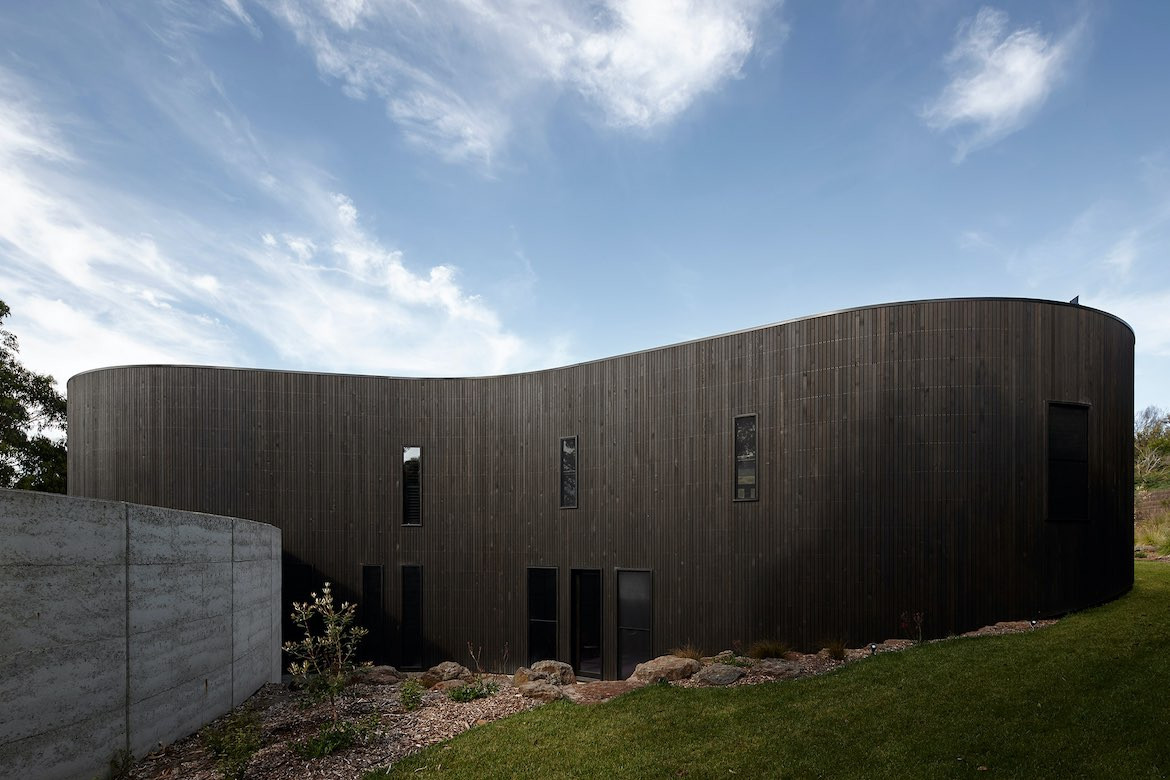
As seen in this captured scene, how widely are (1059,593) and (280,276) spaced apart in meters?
17.1

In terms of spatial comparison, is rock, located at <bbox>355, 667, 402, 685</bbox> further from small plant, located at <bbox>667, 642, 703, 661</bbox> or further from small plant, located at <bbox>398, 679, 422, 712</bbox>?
small plant, located at <bbox>667, 642, 703, 661</bbox>

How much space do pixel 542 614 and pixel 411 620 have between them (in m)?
3.21

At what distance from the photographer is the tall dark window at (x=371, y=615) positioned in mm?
15570

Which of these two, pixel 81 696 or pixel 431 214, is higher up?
pixel 431 214

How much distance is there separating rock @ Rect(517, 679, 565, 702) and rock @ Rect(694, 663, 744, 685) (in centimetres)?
195

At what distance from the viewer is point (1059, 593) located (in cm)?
1070

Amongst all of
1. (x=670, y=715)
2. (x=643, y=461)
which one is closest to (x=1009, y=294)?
(x=643, y=461)

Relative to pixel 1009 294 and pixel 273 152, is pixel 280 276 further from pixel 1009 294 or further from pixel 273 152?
pixel 1009 294

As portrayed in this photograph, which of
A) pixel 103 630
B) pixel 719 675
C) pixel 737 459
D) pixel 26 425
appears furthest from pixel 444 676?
pixel 26 425

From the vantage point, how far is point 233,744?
667 cm

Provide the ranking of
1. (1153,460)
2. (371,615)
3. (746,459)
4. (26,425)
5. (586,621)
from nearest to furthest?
(746,459) → (586,621) → (371,615) → (26,425) → (1153,460)

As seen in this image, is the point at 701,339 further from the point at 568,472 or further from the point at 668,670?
the point at 668,670

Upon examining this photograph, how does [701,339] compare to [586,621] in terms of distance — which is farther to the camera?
[586,621]

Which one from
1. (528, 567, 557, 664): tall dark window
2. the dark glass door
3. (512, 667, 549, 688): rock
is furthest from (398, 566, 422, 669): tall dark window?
(512, 667, 549, 688): rock
